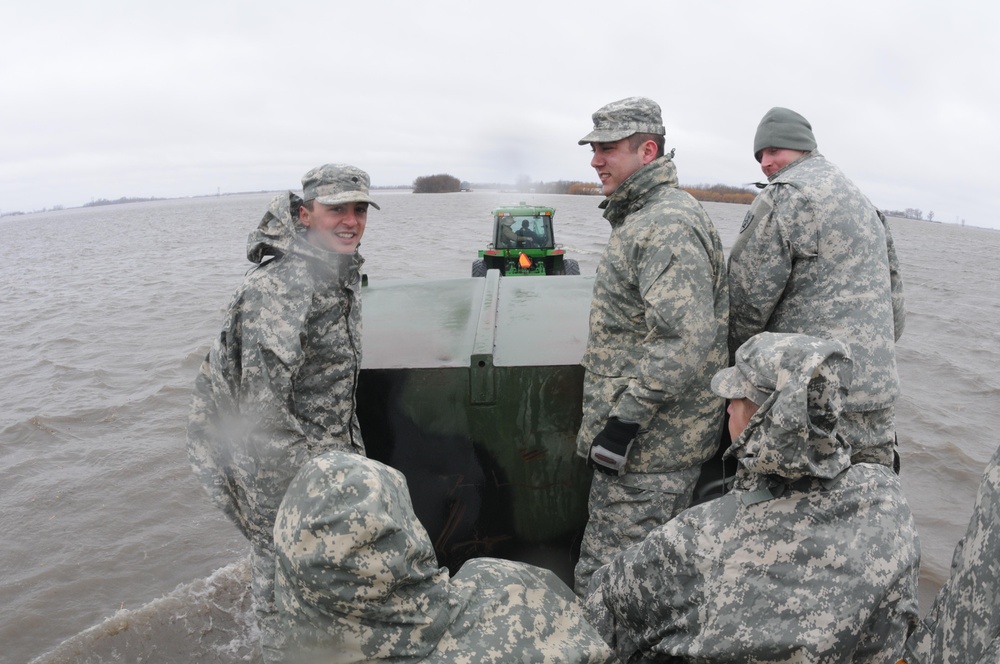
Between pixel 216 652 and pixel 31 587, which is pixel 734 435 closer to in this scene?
pixel 216 652

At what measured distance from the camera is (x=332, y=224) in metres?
2.83

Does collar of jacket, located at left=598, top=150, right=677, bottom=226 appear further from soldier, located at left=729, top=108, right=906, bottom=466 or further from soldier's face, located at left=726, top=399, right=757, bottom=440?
soldier's face, located at left=726, top=399, right=757, bottom=440

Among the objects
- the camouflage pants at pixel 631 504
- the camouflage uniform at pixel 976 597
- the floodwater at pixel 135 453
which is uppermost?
the camouflage uniform at pixel 976 597

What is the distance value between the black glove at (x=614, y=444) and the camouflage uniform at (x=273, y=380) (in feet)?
3.41

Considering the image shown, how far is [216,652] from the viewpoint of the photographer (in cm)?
414

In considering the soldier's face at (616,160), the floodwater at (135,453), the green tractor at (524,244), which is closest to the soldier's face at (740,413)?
the soldier's face at (616,160)

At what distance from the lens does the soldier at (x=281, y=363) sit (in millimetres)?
2646

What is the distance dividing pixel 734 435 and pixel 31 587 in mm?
5034

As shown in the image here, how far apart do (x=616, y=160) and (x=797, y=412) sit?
1412mm

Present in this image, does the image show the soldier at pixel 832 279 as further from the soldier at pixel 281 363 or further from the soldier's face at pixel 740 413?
the soldier at pixel 281 363

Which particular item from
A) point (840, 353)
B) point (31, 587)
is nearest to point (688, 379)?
point (840, 353)

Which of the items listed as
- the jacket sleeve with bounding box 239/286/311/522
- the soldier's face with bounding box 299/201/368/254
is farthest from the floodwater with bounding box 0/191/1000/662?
the soldier's face with bounding box 299/201/368/254

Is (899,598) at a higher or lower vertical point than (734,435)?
lower

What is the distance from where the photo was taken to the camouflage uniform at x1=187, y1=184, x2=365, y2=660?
2.64m
